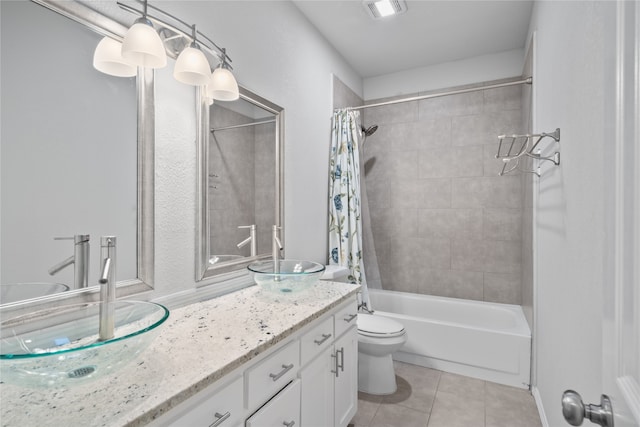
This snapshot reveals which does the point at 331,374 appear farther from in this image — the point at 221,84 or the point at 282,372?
the point at 221,84

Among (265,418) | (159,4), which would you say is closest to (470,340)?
(265,418)

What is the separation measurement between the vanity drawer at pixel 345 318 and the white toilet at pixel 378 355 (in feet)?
1.67

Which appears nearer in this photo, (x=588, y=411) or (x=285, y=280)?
(x=588, y=411)

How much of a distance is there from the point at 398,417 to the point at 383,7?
277 centimetres

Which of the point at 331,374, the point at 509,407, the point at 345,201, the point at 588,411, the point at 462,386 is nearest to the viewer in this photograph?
the point at 588,411

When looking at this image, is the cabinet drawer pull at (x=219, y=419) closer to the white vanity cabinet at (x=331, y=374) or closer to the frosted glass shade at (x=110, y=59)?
the white vanity cabinet at (x=331, y=374)

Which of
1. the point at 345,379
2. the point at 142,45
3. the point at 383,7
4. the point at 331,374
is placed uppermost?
the point at 383,7

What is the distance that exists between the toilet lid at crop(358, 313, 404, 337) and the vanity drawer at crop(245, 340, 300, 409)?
1122 millimetres

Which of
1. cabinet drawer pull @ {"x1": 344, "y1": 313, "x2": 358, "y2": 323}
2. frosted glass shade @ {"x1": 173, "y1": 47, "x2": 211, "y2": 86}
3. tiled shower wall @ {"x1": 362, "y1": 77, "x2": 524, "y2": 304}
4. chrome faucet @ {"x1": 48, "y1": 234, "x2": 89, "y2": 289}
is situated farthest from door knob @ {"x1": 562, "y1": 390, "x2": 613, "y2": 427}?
tiled shower wall @ {"x1": 362, "y1": 77, "x2": 524, "y2": 304}

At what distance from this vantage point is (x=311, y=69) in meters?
2.58

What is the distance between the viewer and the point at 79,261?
106 cm

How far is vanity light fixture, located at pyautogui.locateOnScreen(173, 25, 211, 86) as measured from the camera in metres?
1.36

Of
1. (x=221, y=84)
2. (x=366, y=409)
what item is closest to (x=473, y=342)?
(x=366, y=409)

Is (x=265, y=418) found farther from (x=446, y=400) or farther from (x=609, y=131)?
(x=446, y=400)
